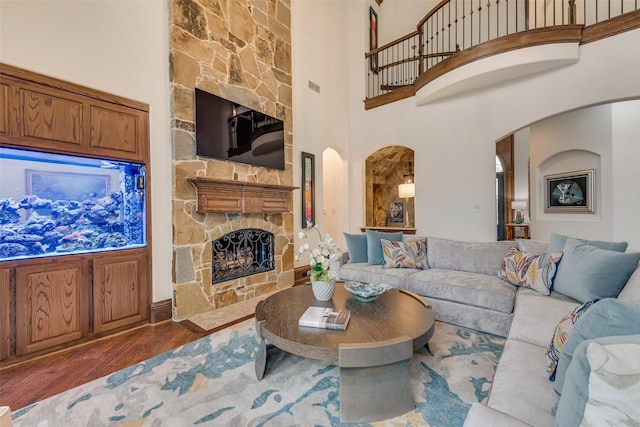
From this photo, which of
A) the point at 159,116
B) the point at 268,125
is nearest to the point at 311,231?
the point at 268,125

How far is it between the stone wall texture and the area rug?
1.12 meters

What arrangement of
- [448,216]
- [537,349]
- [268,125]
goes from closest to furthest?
[537,349], [268,125], [448,216]

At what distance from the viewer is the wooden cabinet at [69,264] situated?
2.13 m

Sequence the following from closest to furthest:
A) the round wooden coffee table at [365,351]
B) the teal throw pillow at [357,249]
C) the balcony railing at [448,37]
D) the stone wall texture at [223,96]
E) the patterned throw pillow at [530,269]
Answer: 1. the round wooden coffee table at [365,351]
2. the patterned throw pillow at [530,269]
3. the stone wall texture at [223,96]
4. the teal throw pillow at [357,249]
5. the balcony railing at [448,37]

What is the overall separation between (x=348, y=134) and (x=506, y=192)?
459cm

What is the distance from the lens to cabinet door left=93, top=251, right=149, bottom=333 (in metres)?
2.57

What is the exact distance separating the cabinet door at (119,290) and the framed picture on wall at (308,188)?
253 cm

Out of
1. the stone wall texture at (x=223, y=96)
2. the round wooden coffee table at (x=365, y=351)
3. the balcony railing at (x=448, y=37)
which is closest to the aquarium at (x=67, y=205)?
the stone wall texture at (x=223, y=96)

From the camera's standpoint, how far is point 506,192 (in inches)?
287

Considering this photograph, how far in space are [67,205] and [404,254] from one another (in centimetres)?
337

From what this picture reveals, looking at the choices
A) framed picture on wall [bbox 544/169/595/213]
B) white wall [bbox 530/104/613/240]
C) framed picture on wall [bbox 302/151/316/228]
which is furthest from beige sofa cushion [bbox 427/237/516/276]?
framed picture on wall [bbox 544/169/595/213]

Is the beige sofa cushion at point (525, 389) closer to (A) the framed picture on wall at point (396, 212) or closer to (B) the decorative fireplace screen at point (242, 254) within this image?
(B) the decorative fireplace screen at point (242, 254)

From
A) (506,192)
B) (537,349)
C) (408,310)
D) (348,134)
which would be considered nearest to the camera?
(537,349)

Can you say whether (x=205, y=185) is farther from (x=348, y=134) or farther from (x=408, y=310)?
(x=348, y=134)
